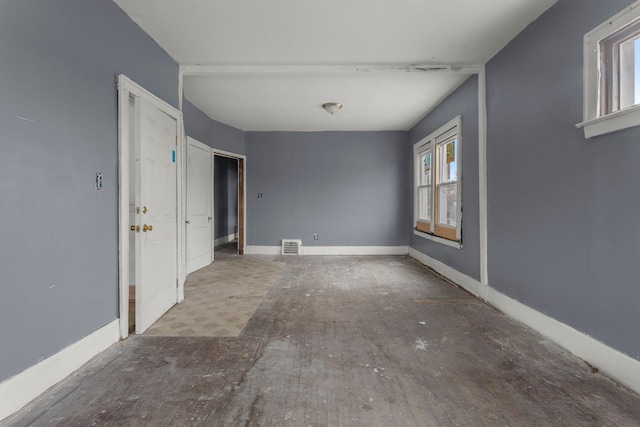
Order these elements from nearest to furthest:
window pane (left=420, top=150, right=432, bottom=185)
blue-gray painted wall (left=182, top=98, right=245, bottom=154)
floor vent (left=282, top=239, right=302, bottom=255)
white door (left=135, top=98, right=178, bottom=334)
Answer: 1. white door (left=135, top=98, right=178, bottom=334)
2. blue-gray painted wall (left=182, top=98, right=245, bottom=154)
3. window pane (left=420, top=150, right=432, bottom=185)
4. floor vent (left=282, top=239, right=302, bottom=255)

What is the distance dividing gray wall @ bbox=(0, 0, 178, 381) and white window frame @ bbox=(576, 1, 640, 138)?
3.55 meters

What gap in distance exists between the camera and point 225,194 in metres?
8.77

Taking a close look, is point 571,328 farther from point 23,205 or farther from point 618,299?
point 23,205

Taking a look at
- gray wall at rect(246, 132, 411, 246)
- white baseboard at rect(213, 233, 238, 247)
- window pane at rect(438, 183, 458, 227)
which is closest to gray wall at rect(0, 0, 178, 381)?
gray wall at rect(246, 132, 411, 246)

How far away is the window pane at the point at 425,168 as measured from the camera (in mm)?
5627

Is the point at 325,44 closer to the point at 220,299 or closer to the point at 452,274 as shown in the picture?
the point at 220,299

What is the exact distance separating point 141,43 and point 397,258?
17.6 feet

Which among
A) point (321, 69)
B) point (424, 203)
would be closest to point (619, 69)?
point (321, 69)

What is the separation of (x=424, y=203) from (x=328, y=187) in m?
2.06

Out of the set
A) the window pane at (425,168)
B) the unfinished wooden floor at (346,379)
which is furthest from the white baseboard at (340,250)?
the unfinished wooden floor at (346,379)

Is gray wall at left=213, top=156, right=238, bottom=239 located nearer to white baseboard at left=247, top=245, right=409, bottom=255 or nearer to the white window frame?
white baseboard at left=247, top=245, right=409, bottom=255

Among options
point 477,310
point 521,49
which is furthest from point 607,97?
point 477,310

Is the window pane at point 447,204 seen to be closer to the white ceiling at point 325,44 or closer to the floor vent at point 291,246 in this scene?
the white ceiling at point 325,44

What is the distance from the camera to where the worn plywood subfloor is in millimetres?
2779
